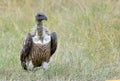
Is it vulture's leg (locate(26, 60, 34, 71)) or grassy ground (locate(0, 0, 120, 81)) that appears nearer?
grassy ground (locate(0, 0, 120, 81))

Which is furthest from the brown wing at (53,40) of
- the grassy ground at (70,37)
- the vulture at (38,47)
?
the grassy ground at (70,37)

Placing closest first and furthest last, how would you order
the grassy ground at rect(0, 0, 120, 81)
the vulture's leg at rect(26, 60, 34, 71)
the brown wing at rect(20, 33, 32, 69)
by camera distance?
the brown wing at rect(20, 33, 32, 69) → the grassy ground at rect(0, 0, 120, 81) → the vulture's leg at rect(26, 60, 34, 71)

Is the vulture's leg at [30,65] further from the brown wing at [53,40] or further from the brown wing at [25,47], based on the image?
the brown wing at [53,40]

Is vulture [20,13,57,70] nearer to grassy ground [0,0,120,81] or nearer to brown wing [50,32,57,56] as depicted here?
brown wing [50,32,57,56]

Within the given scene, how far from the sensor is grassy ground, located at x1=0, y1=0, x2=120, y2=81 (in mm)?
7227

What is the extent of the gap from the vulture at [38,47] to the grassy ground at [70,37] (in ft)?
0.38

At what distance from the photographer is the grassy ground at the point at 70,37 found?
23.7 ft

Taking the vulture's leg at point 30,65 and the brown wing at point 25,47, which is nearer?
the brown wing at point 25,47

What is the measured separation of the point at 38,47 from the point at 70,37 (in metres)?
2.08

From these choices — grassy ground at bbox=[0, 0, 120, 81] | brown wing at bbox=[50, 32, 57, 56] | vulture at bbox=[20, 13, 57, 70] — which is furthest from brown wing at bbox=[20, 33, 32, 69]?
brown wing at bbox=[50, 32, 57, 56]

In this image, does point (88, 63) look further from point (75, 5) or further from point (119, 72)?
point (75, 5)

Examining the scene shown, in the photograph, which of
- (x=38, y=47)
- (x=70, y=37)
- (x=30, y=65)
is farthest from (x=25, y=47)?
(x=70, y=37)

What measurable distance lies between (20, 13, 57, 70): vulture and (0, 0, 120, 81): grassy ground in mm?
115

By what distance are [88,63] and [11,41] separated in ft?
5.68
